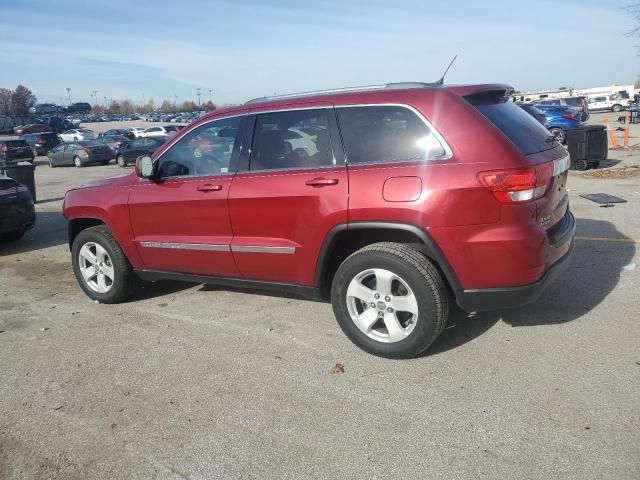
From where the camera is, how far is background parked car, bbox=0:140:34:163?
26.4 metres

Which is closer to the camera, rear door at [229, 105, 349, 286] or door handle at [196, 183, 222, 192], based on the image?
rear door at [229, 105, 349, 286]

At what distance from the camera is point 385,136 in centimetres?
365

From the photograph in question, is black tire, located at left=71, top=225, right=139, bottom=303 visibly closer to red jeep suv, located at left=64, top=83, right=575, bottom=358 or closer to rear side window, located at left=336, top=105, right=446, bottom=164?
red jeep suv, located at left=64, top=83, right=575, bottom=358

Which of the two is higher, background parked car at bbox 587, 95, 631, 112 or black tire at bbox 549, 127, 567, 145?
background parked car at bbox 587, 95, 631, 112

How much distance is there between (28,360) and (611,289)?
15.9ft

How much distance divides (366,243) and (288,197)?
651 millimetres

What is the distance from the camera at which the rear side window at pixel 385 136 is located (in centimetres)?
349

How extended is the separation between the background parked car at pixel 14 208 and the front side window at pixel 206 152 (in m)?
4.56

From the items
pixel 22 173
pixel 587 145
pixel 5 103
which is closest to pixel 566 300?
pixel 587 145

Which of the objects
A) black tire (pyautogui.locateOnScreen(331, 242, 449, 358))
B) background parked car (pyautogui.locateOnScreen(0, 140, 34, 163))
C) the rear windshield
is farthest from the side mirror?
background parked car (pyautogui.locateOnScreen(0, 140, 34, 163))

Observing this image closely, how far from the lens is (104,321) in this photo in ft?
15.8

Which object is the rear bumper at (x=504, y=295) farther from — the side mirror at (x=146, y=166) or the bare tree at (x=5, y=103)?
the bare tree at (x=5, y=103)

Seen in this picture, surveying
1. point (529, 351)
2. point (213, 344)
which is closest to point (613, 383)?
point (529, 351)

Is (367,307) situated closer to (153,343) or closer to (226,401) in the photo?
(226,401)
